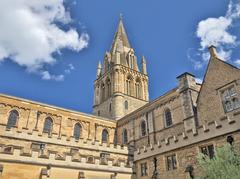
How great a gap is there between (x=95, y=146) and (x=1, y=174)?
496 inches

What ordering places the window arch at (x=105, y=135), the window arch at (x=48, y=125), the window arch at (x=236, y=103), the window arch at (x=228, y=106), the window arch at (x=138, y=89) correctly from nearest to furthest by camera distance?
the window arch at (x=236, y=103), the window arch at (x=228, y=106), the window arch at (x=48, y=125), the window arch at (x=105, y=135), the window arch at (x=138, y=89)

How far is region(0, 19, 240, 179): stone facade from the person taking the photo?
747 inches

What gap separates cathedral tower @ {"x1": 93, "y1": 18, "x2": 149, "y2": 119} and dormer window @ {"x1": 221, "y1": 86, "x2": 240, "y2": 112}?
24007mm

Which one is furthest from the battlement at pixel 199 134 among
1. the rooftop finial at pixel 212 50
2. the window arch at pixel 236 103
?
the rooftop finial at pixel 212 50

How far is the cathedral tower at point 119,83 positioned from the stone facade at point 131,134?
7842mm

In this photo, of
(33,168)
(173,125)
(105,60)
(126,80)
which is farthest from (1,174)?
(105,60)

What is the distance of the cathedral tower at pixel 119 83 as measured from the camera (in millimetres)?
45884

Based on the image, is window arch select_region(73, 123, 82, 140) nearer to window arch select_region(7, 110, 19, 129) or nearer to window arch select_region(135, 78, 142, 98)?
window arch select_region(7, 110, 19, 129)

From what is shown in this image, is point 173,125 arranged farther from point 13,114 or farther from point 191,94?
point 13,114

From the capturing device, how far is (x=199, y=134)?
19.0 metres

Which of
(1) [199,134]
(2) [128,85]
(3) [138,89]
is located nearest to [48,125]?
(1) [199,134]

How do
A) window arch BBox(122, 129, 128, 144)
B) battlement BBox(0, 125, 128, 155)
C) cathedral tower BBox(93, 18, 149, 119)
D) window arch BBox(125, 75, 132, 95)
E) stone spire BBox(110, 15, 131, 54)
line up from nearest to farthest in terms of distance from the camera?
battlement BBox(0, 125, 128, 155)
window arch BBox(122, 129, 128, 144)
cathedral tower BBox(93, 18, 149, 119)
window arch BBox(125, 75, 132, 95)
stone spire BBox(110, 15, 131, 54)

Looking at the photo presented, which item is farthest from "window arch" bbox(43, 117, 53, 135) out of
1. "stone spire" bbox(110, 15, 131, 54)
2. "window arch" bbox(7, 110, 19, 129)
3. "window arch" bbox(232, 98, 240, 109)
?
"stone spire" bbox(110, 15, 131, 54)

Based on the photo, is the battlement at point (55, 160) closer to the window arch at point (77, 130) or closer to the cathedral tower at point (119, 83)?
the window arch at point (77, 130)
